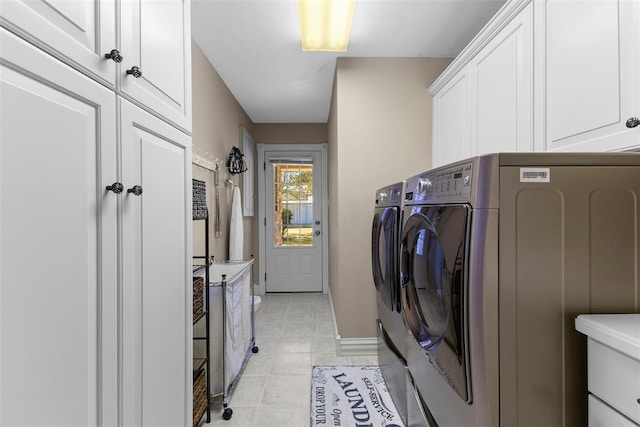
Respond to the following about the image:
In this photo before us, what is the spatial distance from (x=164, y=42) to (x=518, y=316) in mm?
1341

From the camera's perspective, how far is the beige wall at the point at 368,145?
9.12 ft

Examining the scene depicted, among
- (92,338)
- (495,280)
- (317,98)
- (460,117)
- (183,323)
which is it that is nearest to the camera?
(92,338)

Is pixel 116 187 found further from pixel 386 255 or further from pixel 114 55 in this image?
pixel 386 255

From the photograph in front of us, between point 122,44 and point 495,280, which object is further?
point 495,280

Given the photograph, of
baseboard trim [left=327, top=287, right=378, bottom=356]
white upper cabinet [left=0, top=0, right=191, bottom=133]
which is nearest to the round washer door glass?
white upper cabinet [left=0, top=0, right=191, bottom=133]

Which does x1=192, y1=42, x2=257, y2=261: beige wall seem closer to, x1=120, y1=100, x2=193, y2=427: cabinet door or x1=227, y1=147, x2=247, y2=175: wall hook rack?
x1=227, y1=147, x2=247, y2=175: wall hook rack

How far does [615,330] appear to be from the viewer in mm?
817

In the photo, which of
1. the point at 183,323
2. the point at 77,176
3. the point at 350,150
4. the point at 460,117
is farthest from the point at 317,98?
the point at 77,176

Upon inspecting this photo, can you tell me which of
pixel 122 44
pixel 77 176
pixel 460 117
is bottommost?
pixel 77 176

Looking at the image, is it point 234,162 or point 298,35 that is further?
point 234,162

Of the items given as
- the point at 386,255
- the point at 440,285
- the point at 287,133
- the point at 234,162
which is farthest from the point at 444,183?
the point at 287,133

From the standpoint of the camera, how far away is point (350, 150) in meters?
2.78

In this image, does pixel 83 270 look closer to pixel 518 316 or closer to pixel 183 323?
pixel 183 323

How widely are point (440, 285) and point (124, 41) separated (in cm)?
117
